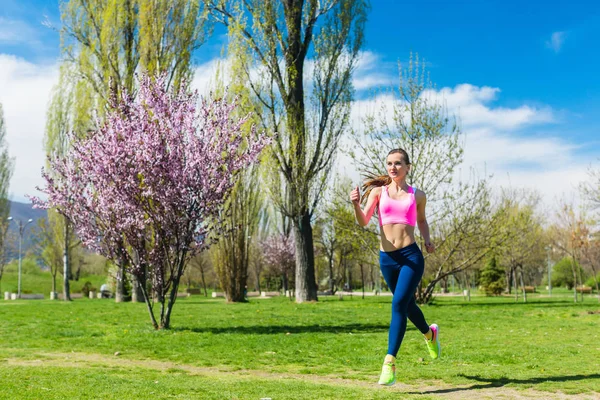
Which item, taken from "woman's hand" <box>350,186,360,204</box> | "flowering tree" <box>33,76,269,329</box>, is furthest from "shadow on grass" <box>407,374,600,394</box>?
"flowering tree" <box>33,76,269,329</box>

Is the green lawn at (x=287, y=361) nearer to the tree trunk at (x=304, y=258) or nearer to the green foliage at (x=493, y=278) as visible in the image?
the tree trunk at (x=304, y=258)

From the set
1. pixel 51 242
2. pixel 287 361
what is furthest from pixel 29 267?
pixel 287 361

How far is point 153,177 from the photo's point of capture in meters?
12.3

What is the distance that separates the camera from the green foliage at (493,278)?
4531 centimetres

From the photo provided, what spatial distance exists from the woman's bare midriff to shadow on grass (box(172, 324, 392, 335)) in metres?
7.43

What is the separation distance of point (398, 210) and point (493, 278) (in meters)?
42.8

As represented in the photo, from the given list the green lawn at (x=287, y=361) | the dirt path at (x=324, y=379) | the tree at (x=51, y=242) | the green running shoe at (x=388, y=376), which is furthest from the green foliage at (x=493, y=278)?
the green running shoe at (x=388, y=376)

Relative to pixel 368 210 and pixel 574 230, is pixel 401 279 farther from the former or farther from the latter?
pixel 574 230

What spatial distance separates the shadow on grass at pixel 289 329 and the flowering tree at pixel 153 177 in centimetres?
140

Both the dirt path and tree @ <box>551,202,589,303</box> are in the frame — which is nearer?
the dirt path

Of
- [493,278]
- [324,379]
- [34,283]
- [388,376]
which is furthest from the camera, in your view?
[34,283]

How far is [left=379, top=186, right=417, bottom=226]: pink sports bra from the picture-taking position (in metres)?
5.88

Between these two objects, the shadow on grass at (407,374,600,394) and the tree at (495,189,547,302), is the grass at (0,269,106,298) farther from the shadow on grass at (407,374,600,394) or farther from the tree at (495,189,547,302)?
the shadow on grass at (407,374,600,394)

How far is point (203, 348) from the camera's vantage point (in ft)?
33.8
